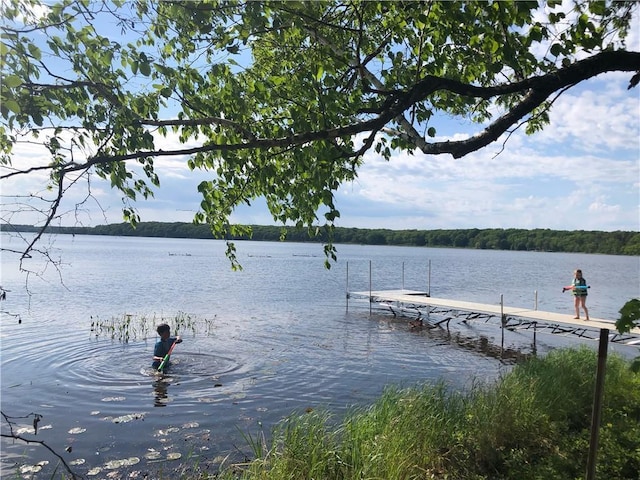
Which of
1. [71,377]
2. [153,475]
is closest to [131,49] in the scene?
[153,475]

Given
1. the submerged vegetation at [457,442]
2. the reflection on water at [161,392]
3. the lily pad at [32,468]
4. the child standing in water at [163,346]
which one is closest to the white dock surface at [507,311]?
the submerged vegetation at [457,442]

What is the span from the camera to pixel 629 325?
355cm

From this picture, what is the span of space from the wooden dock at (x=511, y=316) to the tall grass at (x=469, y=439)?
5759 millimetres

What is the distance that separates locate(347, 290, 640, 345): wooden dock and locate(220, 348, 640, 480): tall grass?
5759 millimetres

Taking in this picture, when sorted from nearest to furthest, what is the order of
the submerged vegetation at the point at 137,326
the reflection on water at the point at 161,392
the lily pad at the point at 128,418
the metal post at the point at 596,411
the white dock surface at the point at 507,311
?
the metal post at the point at 596,411
the lily pad at the point at 128,418
the reflection on water at the point at 161,392
the white dock surface at the point at 507,311
the submerged vegetation at the point at 137,326

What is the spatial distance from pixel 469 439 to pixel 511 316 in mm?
14192

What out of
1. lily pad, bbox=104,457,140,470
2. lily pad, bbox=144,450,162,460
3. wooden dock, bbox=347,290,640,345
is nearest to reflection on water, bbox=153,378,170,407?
lily pad, bbox=144,450,162,460

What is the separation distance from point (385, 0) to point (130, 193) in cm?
323

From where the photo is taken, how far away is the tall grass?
548cm

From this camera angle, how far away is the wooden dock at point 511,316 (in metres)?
16.9

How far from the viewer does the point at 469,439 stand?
6.59 m

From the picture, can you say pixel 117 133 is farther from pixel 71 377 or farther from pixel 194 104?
pixel 71 377

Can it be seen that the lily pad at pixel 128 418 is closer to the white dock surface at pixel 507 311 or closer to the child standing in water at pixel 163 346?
the child standing in water at pixel 163 346

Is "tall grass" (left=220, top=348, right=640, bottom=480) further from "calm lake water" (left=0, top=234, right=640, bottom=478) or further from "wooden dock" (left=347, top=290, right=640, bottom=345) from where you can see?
"wooden dock" (left=347, top=290, right=640, bottom=345)
